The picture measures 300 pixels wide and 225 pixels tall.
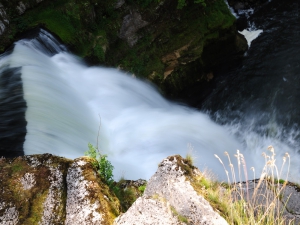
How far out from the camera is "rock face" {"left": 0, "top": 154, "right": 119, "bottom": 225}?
3.59m

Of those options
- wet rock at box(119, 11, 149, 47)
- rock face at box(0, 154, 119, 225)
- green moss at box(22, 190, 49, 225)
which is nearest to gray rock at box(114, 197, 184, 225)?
rock face at box(0, 154, 119, 225)

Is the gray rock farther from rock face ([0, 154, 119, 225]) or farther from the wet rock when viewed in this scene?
the wet rock

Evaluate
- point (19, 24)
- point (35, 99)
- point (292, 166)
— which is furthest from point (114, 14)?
point (292, 166)

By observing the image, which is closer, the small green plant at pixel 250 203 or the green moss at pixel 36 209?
the small green plant at pixel 250 203

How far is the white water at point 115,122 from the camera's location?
8.09 meters

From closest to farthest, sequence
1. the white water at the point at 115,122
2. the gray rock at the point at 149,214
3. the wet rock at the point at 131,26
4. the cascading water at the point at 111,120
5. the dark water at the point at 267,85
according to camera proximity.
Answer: the gray rock at the point at 149,214, the cascading water at the point at 111,120, the white water at the point at 115,122, the dark water at the point at 267,85, the wet rock at the point at 131,26

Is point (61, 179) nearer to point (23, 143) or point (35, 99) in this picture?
point (23, 143)

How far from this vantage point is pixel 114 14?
13188 millimetres

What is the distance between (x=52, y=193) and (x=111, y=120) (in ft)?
21.6

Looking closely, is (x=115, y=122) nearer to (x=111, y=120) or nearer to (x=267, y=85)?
(x=111, y=120)

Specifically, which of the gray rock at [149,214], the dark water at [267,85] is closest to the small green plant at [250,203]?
the gray rock at [149,214]

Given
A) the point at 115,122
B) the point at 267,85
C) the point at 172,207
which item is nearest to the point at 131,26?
the point at 115,122

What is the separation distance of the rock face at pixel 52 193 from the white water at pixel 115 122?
2754 mm

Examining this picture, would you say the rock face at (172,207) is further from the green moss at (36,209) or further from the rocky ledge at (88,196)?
the green moss at (36,209)
